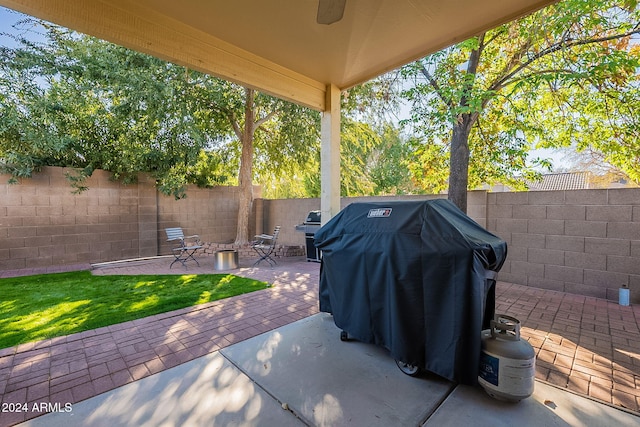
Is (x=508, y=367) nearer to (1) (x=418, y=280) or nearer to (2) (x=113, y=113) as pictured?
(1) (x=418, y=280)

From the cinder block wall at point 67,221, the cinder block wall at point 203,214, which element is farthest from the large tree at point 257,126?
the cinder block wall at point 67,221

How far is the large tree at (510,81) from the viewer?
402cm

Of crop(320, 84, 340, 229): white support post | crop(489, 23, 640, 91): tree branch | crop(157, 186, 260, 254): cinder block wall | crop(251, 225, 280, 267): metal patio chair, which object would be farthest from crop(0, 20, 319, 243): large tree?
crop(489, 23, 640, 91): tree branch

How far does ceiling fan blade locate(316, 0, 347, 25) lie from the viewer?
6.26 ft

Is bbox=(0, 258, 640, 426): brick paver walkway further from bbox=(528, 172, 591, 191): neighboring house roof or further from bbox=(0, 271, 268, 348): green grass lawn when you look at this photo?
bbox=(528, 172, 591, 191): neighboring house roof

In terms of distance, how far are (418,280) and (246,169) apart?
21.7ft

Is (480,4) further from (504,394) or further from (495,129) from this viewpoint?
(495,129)

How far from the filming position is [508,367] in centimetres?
176

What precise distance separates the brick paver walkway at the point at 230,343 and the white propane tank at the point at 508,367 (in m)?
0.61


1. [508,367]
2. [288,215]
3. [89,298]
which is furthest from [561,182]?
[89,298]

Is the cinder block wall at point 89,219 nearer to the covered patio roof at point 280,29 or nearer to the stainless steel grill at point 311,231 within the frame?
the stainless steel grill at point 311,231

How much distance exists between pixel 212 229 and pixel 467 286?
7774 mm

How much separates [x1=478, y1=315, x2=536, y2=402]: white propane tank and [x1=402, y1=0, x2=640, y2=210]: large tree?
3203 millimetres

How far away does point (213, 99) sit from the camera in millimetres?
6848
